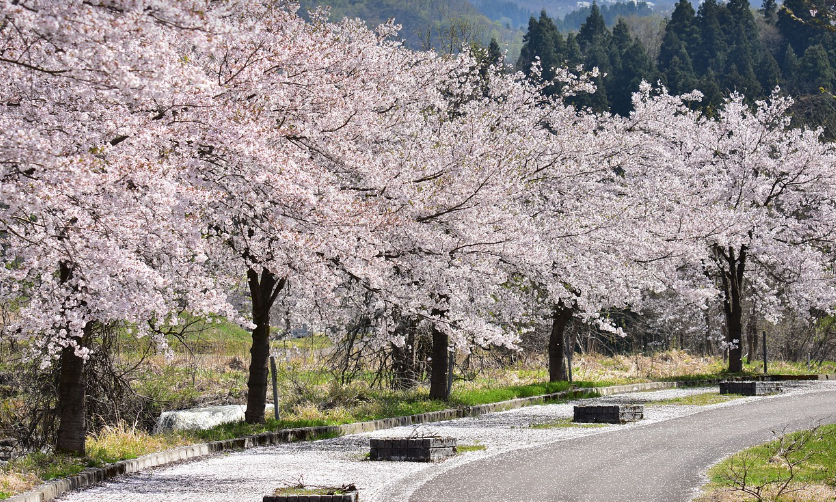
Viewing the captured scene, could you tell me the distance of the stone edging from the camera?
413 inches

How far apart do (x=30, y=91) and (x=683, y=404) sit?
18.3m

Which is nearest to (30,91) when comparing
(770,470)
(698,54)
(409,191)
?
(409,191)

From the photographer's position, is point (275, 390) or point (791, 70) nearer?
point (275, 390)

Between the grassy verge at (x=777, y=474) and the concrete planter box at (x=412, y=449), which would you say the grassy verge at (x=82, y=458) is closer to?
the concrete planter box at (x=412, y=449)

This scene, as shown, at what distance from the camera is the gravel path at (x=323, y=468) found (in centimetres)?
1030

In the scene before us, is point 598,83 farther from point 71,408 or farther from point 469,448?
point 71,408

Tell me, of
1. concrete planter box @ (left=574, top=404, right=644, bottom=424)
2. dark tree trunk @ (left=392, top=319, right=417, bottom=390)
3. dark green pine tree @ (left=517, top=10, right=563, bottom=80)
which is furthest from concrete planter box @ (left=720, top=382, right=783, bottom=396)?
dark green pine tree @ (left=517, top=10, right=563, bottom=80)

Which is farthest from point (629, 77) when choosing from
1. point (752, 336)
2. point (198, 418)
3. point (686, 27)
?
point (198, 418)

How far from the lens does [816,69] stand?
75938mm

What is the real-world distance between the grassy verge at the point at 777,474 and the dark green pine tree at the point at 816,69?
2708 inches

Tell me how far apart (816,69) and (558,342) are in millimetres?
60370

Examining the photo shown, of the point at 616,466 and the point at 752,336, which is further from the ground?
the point at 752,336

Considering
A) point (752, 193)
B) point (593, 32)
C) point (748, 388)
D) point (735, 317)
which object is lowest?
point (748, 388)

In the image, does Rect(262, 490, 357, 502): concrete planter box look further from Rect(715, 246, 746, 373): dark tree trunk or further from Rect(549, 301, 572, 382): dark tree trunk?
Rect(715, 246, 746, 373): dark tree trunk
